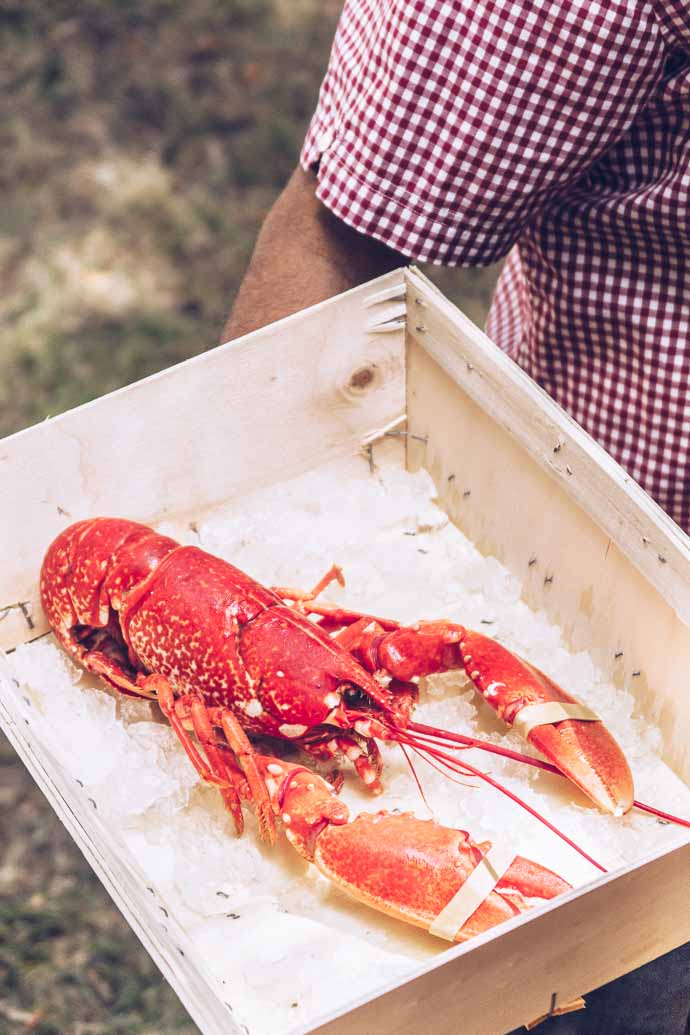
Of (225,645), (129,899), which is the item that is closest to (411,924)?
(129,899)

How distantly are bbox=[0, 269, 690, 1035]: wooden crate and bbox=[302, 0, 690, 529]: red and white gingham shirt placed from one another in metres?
0.11

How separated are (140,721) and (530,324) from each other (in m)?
0.65

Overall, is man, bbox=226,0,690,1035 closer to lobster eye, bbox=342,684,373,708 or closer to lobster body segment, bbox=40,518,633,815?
lobster body segment, bbox=40,518,633,815

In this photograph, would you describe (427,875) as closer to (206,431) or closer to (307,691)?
(307,691)

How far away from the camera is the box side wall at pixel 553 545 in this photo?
1.30 metres

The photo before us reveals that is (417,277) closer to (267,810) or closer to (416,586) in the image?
(416,586)

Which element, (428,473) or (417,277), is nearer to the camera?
(417,277)

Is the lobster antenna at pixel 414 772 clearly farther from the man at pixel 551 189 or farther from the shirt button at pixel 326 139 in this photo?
the shirt button at pixel 326 139

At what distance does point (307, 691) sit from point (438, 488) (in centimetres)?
39

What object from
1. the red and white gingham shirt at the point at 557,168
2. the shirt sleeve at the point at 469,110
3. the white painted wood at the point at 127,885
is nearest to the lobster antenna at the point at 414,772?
the white painted wood at the point at 127,885

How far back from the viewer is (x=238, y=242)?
10.9ft

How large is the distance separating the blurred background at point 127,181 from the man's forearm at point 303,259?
1.24m

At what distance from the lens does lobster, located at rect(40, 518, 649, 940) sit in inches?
45.7

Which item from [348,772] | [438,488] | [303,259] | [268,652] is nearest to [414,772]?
[348,772]
